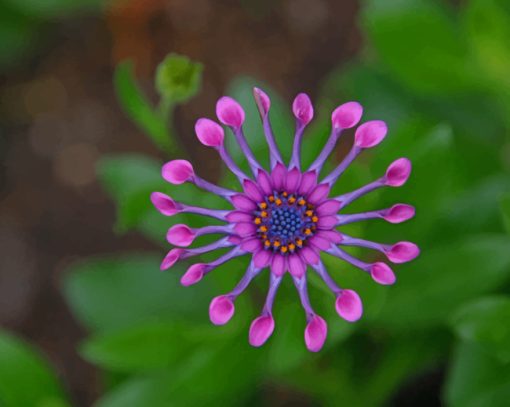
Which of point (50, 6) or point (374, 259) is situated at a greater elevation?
point (50, 6)

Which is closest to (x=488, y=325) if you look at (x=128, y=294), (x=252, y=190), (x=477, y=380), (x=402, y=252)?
(x=477, y=380)

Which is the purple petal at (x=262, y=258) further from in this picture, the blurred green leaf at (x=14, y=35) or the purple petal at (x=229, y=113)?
the blurred green leaf at (x=14, y=35)

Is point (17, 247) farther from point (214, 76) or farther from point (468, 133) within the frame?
point (468, 133)

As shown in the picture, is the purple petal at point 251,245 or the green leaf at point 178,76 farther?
the green leaf at point 178,76

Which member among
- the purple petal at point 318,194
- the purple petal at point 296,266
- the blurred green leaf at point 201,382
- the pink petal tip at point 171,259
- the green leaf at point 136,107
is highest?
the green leaf at point 136,107

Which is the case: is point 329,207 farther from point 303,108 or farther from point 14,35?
point 14,35

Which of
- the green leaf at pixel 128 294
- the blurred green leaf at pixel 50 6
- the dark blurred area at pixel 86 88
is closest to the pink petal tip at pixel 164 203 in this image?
the green leaf at pixel 128 294

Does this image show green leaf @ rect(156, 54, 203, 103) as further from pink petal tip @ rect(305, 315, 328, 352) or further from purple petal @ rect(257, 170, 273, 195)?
pink petal tip @ rect(305, 315, 328, 352)
